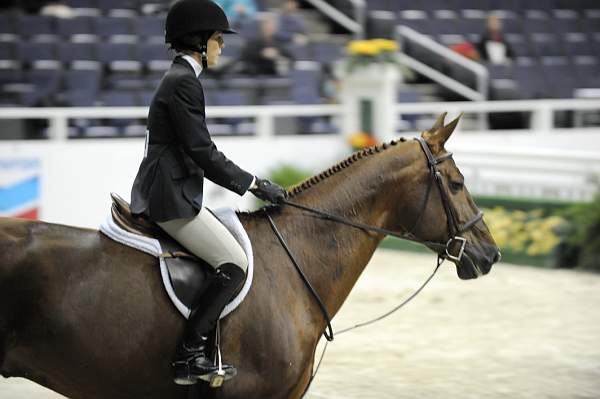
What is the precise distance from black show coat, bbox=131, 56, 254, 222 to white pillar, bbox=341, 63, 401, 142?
32.5ft

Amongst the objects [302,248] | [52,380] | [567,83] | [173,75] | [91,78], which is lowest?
[567,83]

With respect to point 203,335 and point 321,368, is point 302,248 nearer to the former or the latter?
point 203,335

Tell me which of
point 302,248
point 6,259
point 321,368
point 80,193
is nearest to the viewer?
point 6,259

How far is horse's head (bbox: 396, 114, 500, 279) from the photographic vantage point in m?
5.31

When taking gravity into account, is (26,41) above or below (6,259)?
below

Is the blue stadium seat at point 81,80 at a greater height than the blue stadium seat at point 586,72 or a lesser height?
greater

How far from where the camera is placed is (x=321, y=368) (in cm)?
788

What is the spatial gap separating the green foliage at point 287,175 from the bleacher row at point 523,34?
5.41 metres

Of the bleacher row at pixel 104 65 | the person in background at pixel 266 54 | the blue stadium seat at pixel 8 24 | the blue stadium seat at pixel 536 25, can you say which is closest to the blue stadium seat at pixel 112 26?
the bleacher row at pixel 104 65

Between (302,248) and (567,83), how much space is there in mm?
14950

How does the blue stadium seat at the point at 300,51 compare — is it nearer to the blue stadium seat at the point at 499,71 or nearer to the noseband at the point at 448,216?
the blue stadium seat at the point at 499,71

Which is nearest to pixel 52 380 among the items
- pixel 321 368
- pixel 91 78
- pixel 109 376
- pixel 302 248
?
pixel 109 376

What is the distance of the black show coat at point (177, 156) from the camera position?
4742mm

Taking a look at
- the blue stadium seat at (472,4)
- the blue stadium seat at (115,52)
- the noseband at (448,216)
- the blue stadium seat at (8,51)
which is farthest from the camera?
the blue stadium seat at (472,4)
